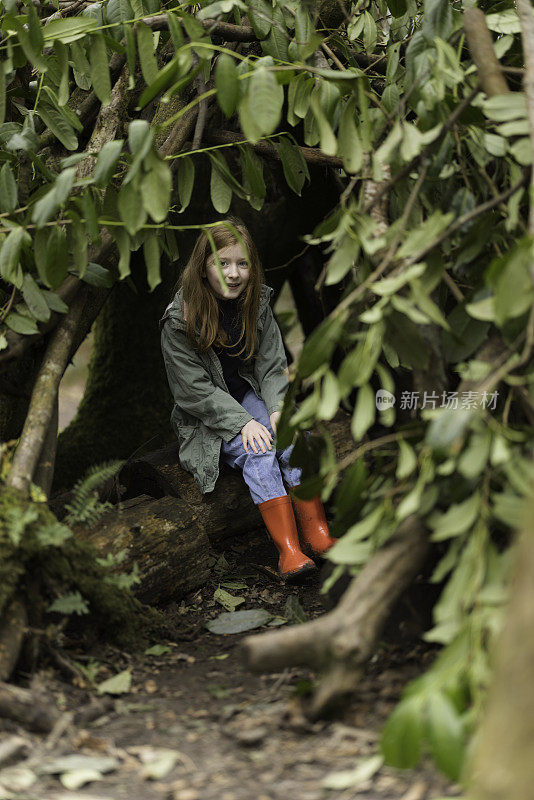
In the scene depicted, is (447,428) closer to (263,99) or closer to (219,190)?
(263,99)

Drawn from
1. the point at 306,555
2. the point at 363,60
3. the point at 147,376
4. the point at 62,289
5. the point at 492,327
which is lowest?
the point at 306,555

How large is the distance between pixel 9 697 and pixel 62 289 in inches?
56.5

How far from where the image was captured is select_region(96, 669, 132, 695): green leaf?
212cm

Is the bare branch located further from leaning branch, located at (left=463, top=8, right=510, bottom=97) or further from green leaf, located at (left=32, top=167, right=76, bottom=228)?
green leaf, located at (left=32, top=167, right=76, bottom=228)

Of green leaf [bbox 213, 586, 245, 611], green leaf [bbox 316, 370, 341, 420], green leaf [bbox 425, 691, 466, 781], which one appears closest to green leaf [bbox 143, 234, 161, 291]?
green leaf [bbox 316, 370, 341, 420]

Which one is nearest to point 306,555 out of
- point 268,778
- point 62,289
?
point 62,289

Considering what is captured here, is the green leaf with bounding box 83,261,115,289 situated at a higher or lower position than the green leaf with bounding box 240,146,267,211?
lower

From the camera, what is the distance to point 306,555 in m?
3.31

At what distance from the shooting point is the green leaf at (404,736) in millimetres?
1454

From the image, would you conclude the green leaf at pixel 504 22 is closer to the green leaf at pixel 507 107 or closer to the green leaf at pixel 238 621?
the green leaf at pixel 507 107

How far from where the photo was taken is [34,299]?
2.55 m

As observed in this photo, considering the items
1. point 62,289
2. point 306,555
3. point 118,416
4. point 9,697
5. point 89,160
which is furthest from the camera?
point 118,416

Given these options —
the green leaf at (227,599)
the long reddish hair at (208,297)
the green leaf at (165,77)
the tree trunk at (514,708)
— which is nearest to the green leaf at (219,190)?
the long reddish hair at (208,297)

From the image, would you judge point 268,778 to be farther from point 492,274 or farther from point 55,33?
point 55,33
